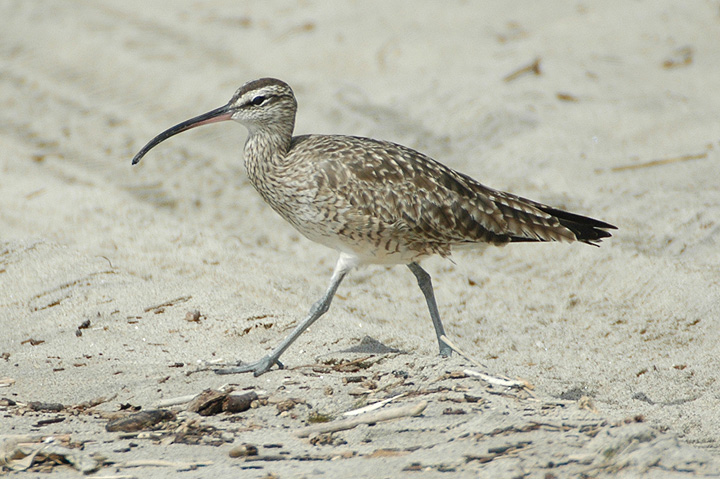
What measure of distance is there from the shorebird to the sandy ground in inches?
26.3

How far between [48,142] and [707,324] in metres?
6.92

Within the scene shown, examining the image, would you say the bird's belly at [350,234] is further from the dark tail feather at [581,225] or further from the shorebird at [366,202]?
the dark tail feather at [581,225]

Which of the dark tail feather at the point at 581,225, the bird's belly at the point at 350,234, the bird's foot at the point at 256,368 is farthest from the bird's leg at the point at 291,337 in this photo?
the dark tail feather at the point at 581,225

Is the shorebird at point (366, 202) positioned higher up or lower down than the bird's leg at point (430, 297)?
higher up

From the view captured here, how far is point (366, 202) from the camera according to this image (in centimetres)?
536

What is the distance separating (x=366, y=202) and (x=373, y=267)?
2324 mm

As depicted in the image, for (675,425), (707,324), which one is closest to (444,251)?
(675,425)

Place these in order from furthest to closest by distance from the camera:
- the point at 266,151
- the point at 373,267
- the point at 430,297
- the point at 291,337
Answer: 1. the point at 373,267
2. the point at 430,297
3. the point at 266,151
4. the point at 291,337

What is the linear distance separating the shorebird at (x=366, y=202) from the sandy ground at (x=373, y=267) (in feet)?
2.19

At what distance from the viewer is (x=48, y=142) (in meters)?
9.46

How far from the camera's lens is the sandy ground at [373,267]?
404 cm

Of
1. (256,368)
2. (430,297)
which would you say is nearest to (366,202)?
(430,297)

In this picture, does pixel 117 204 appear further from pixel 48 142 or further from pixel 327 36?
pixel 327 36

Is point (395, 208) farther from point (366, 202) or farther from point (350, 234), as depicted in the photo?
point (350, 234)
